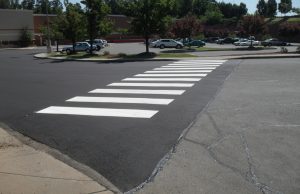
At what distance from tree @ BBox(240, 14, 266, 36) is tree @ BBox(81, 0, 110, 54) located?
23.3m

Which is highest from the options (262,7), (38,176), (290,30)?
(262,7)

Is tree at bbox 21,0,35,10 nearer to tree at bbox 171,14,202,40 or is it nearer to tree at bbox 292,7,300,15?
tree at bbox 292,7,300,15

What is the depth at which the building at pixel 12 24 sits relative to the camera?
267ft

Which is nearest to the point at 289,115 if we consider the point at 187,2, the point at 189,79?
the point at 189,79

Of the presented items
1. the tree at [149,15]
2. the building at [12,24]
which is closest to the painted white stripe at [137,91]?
the tree at [149,15]

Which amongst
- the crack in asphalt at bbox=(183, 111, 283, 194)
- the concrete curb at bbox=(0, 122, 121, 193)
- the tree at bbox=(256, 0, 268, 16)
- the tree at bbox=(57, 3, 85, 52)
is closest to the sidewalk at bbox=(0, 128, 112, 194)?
the concrete curb at bbox=(0, 122, 121, 193)

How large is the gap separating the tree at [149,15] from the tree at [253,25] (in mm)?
22715

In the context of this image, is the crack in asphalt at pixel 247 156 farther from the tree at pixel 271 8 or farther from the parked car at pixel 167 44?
the tree at pixel 271 8

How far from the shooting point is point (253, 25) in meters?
57.9

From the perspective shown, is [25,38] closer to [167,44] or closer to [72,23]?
[167,44]

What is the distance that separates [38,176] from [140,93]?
841 cm

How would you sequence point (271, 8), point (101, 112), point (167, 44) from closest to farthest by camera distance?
1. point (101, 112)
2. point (167, 44)
3. point (271, 8)

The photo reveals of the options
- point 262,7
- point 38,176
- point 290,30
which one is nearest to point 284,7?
point 262,7

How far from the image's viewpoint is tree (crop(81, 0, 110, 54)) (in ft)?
132
